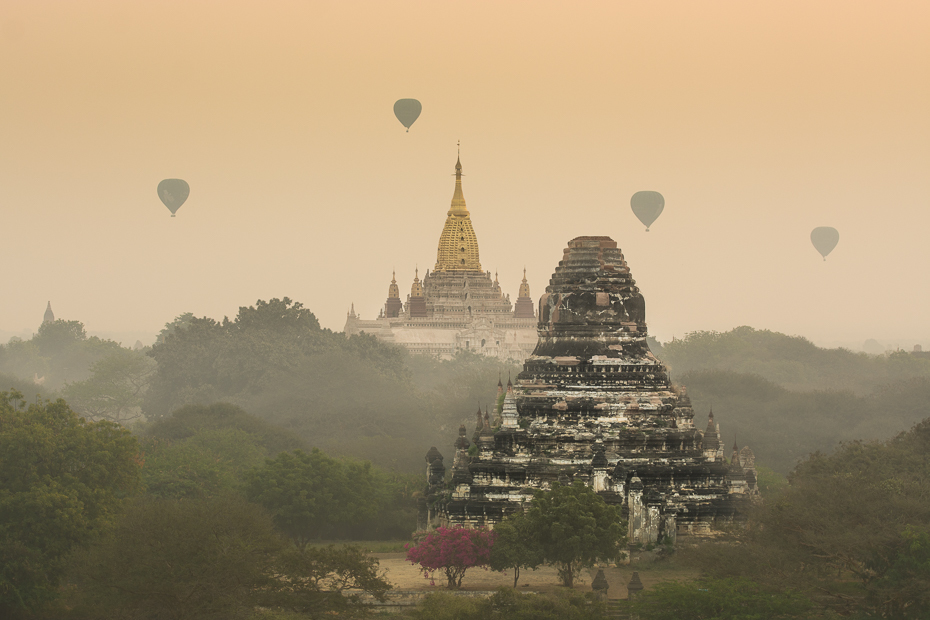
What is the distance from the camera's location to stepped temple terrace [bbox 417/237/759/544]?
152 feet

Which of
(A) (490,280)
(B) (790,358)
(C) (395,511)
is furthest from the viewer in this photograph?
(A) (490,280)

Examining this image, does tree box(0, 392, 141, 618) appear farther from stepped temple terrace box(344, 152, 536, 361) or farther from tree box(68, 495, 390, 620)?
stepped temple terrace box(344, 152, 536, 361)

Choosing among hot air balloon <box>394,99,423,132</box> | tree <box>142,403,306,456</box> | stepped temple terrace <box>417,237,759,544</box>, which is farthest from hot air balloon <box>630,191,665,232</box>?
stepped temple terrace <box>417,237,759,544</box>

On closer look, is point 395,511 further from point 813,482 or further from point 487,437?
point 813,482

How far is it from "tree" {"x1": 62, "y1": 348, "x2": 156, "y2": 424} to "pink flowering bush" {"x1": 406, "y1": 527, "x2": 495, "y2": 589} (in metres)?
71.4

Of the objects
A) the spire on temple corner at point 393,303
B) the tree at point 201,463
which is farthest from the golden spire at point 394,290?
the tree at point 201,463

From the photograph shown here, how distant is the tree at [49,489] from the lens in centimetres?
4075

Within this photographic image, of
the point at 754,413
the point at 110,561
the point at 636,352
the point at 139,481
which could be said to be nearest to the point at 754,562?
the point at 636,352

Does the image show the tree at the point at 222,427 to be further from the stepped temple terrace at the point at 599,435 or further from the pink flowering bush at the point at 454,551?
the pink flowering bush at the point at 454,551

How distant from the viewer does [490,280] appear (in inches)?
6211

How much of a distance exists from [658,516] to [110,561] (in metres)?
17.8

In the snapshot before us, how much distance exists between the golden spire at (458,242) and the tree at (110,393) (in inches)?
1543

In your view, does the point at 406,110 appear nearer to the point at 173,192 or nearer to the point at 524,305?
the point at 173,192

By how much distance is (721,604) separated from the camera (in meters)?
35.4
